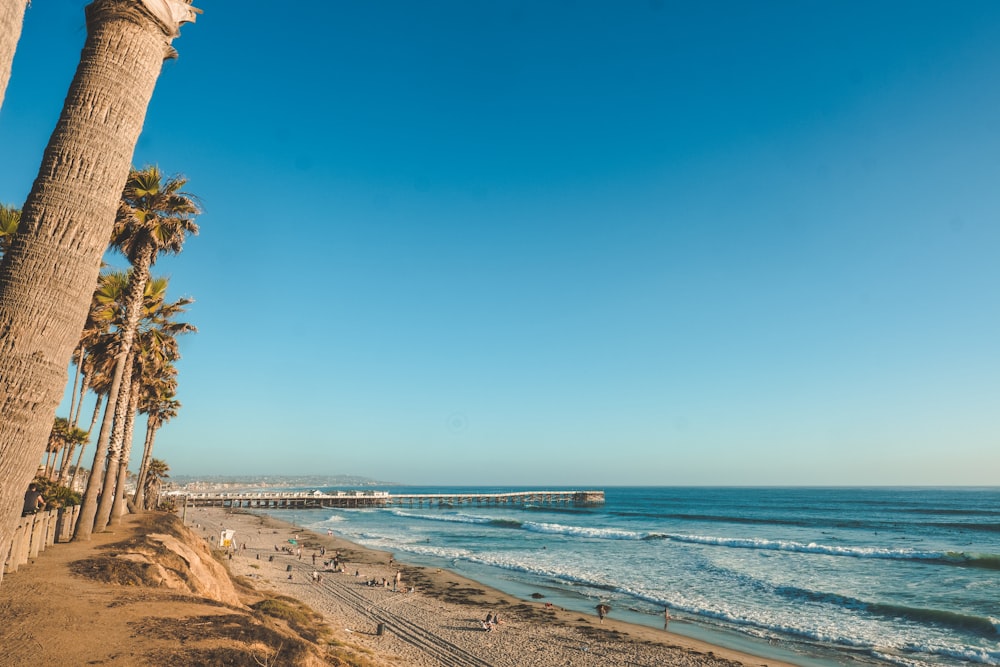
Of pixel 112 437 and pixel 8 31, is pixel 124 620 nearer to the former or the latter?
pixel 8 31

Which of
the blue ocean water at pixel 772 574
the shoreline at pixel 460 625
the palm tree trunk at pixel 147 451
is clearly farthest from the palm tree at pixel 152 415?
the blue ocean water at pixel 772 574

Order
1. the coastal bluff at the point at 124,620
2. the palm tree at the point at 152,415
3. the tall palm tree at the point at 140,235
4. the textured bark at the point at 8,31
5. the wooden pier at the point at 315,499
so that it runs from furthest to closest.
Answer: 1. the wooden pier at the point at 315,499
2. the palm tree at the point at 152,415
3. the tall palm tree at the point at 140,235
4. the coastal bluff at the point at 124,620
5. the textured bark at the point at 8,31

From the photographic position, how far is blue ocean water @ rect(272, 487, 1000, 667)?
22016 mm

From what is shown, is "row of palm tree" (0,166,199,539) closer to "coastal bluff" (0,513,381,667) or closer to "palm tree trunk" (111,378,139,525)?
"palm tree trunk" (111,378,139,525)

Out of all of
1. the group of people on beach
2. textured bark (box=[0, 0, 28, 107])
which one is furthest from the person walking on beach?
textured bark (box=[0, 0, 28, 107])

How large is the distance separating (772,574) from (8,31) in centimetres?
4199

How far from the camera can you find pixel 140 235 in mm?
17984

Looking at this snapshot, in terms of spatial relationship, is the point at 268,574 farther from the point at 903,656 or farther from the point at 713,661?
the point at 903,656

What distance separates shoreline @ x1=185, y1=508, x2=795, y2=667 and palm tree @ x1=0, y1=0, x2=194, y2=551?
1812cm

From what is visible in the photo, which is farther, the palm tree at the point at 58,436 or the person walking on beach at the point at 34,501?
the palm tree at the point at 58,436

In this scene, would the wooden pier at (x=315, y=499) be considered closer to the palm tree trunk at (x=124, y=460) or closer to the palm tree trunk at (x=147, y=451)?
the palm tree trunk at (x=147, y=451)

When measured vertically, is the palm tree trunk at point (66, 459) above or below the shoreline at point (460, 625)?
above

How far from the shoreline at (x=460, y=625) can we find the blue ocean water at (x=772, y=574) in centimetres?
198

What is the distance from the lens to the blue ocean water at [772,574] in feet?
72.2
